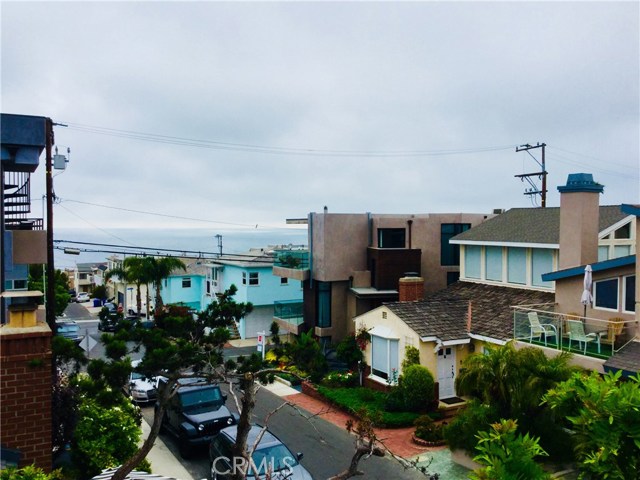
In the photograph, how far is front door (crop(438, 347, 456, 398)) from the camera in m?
19.1

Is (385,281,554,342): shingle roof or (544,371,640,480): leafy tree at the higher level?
(544,371,640,480): leafy tree

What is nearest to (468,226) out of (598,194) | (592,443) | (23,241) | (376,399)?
(598,194)

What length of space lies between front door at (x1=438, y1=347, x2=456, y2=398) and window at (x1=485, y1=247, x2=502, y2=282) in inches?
233

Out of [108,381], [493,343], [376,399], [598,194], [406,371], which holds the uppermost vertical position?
[598,194]

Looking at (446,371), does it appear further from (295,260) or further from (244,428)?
(244,428)

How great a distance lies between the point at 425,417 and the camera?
16828 millimetres

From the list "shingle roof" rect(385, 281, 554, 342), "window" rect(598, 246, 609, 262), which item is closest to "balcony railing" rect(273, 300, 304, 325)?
"shingle roof" rect(385, 281, 554, 342)

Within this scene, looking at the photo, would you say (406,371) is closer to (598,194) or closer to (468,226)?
(598,194)

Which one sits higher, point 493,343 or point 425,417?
point 493,343

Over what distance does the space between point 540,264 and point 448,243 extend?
8659mm

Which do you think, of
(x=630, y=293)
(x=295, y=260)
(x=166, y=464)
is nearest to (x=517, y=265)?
(x=630, y=293)

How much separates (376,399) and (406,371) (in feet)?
6.33

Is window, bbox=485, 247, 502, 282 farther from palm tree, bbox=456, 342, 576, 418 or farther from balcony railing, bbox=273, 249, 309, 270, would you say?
Answer: palm tree, bbox=456, 342, 576, 418

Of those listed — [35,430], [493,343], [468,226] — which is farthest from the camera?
[468,226]
